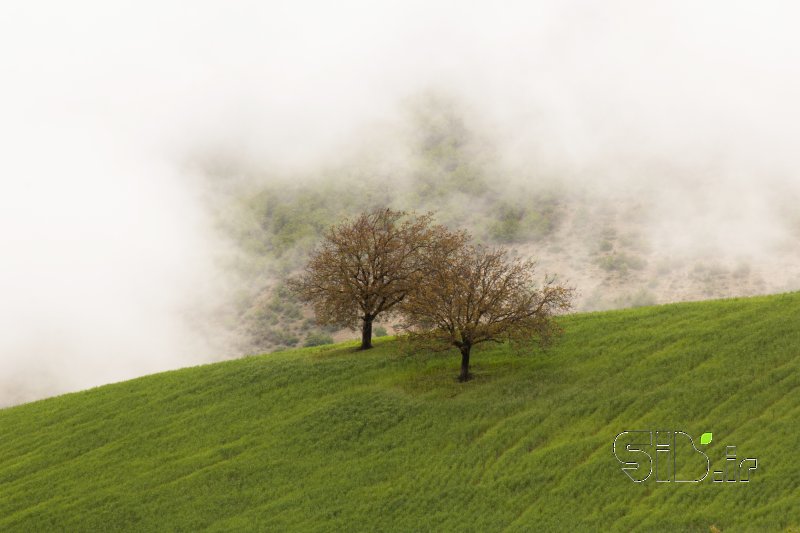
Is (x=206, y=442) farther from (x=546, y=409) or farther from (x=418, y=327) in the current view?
(x=546, y=409)

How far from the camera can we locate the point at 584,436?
41.7 meters

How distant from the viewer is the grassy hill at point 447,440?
36906mm

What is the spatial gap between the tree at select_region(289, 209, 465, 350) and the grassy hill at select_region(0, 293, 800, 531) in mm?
3922

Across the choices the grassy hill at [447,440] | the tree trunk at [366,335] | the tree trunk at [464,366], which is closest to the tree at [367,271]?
the tree trunk at [366,335]

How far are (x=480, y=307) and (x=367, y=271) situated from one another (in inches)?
571

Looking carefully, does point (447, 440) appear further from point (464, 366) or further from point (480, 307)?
point (480, 307)

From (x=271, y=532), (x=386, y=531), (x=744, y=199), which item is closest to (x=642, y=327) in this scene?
(x=386, y=531)

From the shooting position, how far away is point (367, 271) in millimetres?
61344

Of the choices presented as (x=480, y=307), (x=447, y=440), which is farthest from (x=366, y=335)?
(x=447, y=440)

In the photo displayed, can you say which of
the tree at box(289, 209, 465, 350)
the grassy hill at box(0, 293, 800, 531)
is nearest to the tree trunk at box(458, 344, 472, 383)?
the grassy hill at box(0, 293, 800, 531)

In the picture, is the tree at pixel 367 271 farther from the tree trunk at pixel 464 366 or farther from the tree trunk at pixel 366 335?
the tree trunk at pixel 464 366

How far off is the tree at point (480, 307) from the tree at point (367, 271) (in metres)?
8.50

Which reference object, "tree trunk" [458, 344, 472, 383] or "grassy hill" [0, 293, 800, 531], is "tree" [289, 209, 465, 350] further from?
"tree trunk" [458, 344, 472, 383]

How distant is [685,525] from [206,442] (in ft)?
98.9
